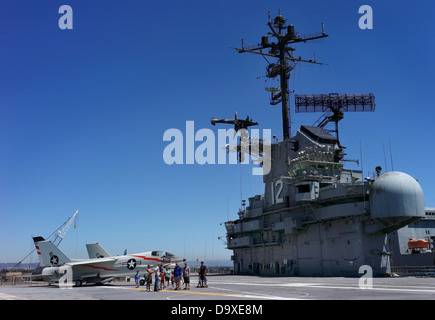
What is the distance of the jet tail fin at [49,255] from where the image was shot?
1500 inches

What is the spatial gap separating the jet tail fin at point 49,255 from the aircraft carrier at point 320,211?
71.7 ft

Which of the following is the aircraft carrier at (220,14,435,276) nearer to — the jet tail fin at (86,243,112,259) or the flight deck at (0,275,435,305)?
the flight deck at (0,275,435,305)

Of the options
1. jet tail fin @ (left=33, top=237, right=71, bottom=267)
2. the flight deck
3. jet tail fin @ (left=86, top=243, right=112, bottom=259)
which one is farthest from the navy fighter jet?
the flight deck

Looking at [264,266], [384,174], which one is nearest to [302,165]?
[384,174]

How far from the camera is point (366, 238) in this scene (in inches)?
1364

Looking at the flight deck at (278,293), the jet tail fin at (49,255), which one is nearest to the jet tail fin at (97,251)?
the jet tail fin at (49,255)

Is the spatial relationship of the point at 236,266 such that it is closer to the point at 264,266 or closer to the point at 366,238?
the point at 264,266

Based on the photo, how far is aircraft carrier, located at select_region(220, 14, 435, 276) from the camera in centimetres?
3356

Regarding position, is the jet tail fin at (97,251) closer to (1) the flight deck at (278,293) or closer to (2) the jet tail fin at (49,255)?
(2) the jet tail fin at (49,255)

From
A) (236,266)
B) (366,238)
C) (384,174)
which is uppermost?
(384,174)

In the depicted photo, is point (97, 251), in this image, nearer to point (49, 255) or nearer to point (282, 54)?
point (49, 255)

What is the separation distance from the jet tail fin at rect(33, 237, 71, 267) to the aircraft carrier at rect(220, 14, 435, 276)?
861 inches

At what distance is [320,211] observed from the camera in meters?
37.7
